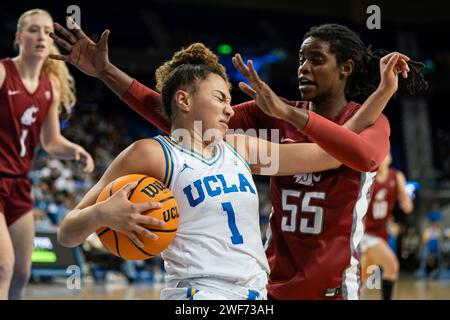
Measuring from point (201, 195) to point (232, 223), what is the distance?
16 cm

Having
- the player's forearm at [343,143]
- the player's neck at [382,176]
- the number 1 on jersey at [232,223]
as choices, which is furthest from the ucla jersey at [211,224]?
the player's neck at [382,176]

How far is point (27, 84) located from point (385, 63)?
9.17 feet

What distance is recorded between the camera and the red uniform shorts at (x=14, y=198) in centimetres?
452

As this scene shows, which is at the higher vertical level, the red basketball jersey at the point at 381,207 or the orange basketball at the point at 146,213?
the red basketball jersey at the point at 381,207

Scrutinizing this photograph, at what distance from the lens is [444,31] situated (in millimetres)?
18469

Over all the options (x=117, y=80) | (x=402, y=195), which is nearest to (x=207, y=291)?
(x=117, y=80)

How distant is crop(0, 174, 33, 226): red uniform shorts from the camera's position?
452 centimetres

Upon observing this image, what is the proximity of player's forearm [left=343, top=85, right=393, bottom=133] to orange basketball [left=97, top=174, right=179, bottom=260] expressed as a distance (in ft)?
2.91

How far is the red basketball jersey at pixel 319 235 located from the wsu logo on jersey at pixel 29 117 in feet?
7.49

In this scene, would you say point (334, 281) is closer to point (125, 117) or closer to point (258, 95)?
point (258, 95)

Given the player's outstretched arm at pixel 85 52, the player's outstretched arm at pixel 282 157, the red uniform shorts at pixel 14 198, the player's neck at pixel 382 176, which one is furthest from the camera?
the player's neck at pixel 382 176

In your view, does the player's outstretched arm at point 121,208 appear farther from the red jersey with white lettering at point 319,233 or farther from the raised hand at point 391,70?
the raised hand at point 391,70
